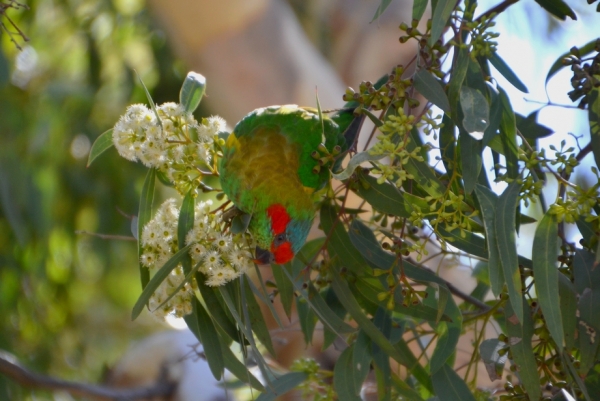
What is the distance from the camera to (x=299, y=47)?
2.80 metres

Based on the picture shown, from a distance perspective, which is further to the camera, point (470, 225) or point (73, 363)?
point (73, 363)

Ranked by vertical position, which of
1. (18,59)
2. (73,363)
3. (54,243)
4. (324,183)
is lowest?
(324,183)

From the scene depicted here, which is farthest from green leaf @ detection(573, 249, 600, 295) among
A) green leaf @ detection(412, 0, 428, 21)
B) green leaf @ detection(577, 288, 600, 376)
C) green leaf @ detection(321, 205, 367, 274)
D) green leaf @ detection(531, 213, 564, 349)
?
green leaf @ detection(412, 0, 428, 21)

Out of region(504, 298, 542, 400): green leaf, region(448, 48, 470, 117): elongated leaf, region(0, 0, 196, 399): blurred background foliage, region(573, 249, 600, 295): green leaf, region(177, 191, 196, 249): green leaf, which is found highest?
region(0, 0, 196, 399): blurred background foliage

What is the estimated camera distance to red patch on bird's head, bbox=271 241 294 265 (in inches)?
46.4

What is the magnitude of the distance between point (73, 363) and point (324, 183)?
2898 millimetres

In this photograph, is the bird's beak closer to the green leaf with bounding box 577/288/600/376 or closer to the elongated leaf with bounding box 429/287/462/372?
the elongated leaf with bounding box 429/287/462/372

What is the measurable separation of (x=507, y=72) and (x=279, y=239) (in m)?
0.53

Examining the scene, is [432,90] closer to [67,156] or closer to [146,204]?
[146,204]

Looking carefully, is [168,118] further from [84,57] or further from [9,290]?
[84,57]

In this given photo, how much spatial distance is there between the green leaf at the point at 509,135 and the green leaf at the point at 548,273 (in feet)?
0.61

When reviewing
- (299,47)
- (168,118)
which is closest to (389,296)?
(168,118)

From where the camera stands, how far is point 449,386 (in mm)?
1143

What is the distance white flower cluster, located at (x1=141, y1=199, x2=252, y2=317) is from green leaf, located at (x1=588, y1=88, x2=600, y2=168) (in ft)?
2.05
